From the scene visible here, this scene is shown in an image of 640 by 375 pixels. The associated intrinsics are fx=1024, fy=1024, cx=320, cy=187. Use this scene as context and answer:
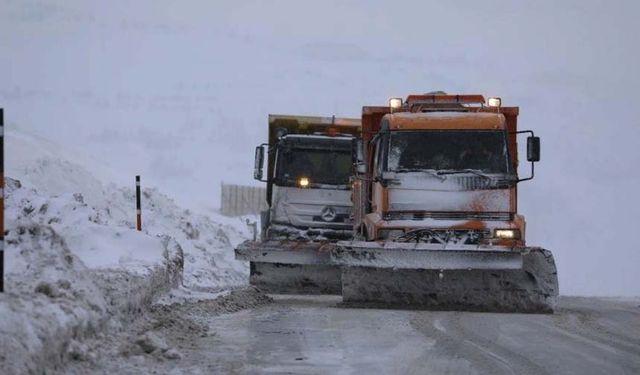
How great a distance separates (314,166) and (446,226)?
5687 mm

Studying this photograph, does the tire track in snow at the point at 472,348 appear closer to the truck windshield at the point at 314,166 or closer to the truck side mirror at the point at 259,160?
the truck side mirror at the point at 259,160

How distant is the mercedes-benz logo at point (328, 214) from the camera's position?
18219 mm

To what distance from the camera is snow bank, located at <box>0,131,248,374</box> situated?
610 cm

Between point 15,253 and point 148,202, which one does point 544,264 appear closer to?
point 15,253

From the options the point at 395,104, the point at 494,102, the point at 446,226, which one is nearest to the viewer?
the point at 446,226

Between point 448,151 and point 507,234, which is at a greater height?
point 448,151

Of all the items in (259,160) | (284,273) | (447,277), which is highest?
(259,160)

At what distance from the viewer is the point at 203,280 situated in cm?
1716

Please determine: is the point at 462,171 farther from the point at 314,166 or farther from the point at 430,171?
the point at 314,166

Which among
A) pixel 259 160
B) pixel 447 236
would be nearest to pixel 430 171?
pixel 447 236

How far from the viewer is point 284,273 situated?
51.4 ft

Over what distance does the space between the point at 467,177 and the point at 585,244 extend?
22.7 meters

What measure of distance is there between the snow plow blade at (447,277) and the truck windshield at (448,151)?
1.47 meters

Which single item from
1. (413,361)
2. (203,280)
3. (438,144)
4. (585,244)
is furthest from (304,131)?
(585,244)
